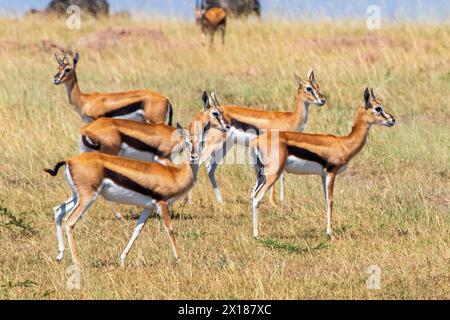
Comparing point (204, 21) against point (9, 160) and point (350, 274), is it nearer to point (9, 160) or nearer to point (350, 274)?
point (9, 160)

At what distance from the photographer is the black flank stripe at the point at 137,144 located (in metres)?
9.07

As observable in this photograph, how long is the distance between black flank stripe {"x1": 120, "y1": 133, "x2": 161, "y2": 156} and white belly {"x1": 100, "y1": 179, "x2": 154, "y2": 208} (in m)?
1.77

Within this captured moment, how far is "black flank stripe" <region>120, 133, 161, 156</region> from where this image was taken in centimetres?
907

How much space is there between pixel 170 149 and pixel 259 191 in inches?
42.0

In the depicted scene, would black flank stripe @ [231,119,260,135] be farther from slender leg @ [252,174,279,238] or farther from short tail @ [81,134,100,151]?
short tail @ [81,134,100,151]

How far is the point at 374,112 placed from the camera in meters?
8.95

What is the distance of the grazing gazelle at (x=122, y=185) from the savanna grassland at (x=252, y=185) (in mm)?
311

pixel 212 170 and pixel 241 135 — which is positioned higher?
pixel 241 135

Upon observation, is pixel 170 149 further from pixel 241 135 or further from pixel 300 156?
pixel 300 156

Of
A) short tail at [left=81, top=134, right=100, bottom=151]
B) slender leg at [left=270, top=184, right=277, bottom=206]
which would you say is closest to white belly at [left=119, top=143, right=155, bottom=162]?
short tail at [left=81, top=134, right=100, bottom=151]

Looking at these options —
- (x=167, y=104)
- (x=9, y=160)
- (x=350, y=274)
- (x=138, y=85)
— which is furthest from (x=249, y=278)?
(x=138, y=85)

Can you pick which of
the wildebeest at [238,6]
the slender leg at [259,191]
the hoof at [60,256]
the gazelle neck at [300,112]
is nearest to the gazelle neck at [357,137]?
the slender leg at [259,191]

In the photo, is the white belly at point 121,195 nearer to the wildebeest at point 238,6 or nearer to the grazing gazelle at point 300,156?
the grazing gazelle at point 300,156

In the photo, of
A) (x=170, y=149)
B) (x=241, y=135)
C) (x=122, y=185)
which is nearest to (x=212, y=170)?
(x=241, y=135)
